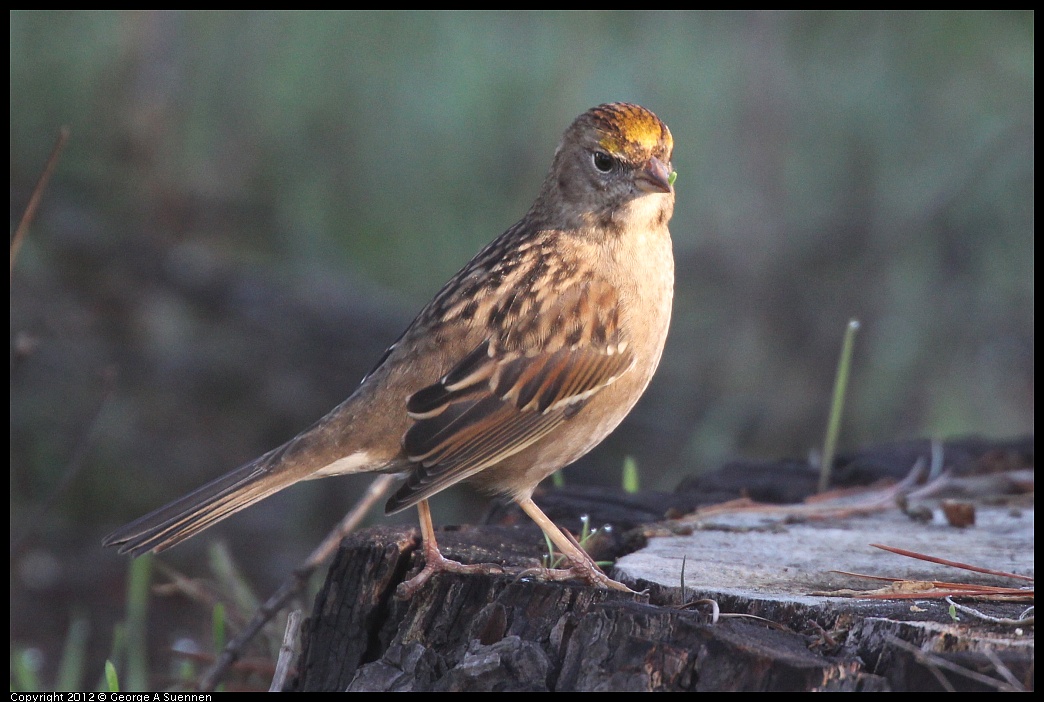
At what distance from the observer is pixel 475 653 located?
3.08 metres

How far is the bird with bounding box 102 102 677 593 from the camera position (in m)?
3.90

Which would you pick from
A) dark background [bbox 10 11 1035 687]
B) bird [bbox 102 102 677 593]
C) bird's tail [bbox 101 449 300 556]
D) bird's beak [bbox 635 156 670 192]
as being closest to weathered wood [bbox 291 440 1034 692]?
bird [bbox 102 102 677 593]

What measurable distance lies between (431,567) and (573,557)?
0.44 metres

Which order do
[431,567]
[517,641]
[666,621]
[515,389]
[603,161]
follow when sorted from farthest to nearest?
[603,161] → [515,389] → [431,567] → [517,641] → [666,621]

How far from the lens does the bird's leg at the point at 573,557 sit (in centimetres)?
341

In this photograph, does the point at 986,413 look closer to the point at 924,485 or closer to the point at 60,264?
the point at 924,485

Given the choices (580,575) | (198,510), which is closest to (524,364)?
(580,575)

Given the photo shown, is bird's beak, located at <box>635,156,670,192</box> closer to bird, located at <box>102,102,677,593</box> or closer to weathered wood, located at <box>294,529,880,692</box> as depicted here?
bird, located at <box>102,102,677,593</box>

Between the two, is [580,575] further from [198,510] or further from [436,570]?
[198,510]

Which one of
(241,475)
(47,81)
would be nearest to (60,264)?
(47,81)

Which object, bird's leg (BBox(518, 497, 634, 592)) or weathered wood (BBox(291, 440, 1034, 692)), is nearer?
weathered wood (BBox(291, 440, 1034, 692))

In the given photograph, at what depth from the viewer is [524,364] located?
4.12 meters

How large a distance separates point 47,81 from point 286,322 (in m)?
2.64

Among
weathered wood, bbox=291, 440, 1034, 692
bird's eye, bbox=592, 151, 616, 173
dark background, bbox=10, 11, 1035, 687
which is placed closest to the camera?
weathered wood, bbox=291, 440, 1034, 692
